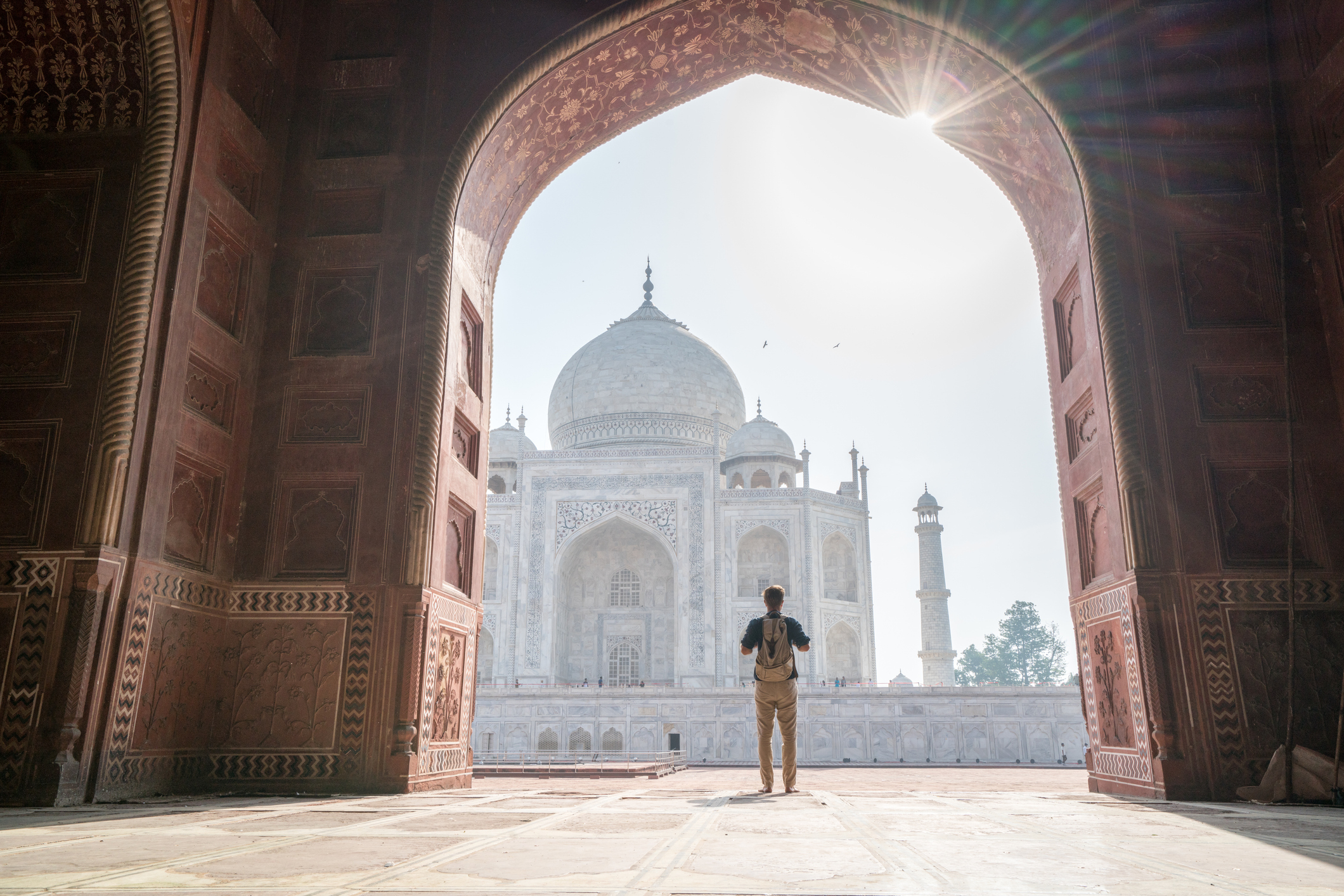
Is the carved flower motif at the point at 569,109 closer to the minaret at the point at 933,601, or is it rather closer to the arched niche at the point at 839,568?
the arched niche at the point at 839,568

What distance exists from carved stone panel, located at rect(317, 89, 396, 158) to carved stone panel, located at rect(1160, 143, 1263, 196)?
436 cm

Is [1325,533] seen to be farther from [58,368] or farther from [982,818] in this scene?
[58,368]

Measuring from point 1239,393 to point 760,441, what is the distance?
70.7ft

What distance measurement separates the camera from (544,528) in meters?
22.5

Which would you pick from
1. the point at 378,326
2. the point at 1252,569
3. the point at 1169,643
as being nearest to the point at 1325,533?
the point at 1252,569

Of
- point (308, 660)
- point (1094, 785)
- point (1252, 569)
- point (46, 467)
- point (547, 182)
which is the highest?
point (547, 182)

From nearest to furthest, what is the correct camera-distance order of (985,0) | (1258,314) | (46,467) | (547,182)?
(46,467), (1258,314), (985,0), (547,182)

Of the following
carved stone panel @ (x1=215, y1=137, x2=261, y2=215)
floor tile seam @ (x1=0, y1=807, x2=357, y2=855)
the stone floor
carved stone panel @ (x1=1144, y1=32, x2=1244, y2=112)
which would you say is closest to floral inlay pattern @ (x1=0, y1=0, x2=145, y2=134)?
carved stone panel @ (x1=215, y1=137, x2=261, y2=215)

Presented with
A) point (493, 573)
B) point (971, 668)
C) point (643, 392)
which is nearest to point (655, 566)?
point (493, 573)

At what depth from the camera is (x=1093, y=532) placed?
537cm

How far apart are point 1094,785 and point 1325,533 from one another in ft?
5.59

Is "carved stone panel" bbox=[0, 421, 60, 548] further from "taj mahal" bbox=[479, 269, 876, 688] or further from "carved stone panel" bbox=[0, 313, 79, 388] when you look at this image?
"taj mahal" bbox=[479, 269, 876, 688]

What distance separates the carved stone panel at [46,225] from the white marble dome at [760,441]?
2213cm

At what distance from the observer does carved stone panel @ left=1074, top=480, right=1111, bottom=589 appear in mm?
5137
